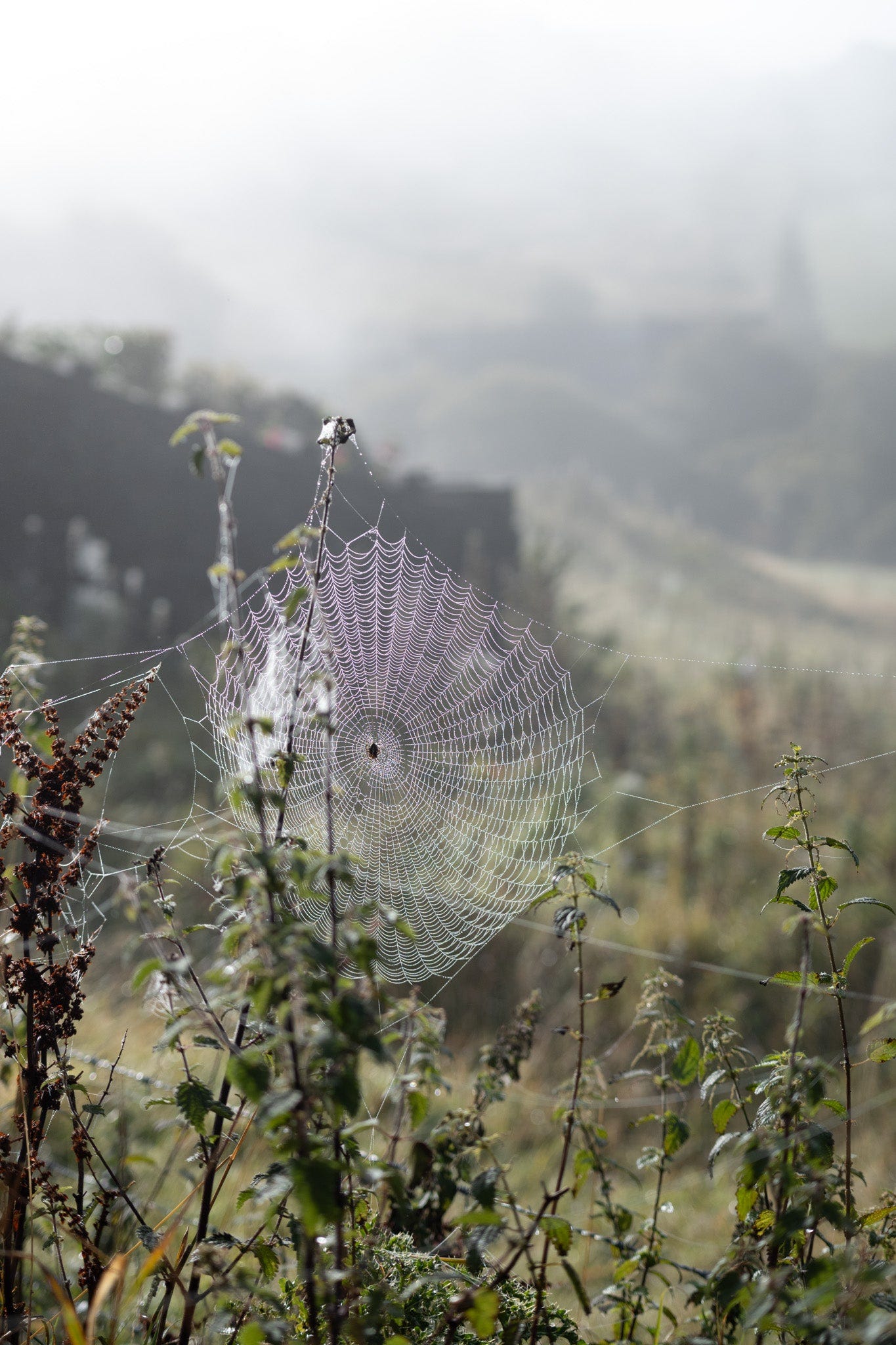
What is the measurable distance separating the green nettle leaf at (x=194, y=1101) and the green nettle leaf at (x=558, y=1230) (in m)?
0.45

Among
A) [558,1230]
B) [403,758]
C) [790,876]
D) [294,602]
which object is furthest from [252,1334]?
[403,758]

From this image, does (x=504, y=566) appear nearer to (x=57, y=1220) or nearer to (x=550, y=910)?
(x=550, y=910)

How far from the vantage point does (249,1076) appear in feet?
3.04

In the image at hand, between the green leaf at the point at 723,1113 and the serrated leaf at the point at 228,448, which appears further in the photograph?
the green leaf at the point at 723,1113

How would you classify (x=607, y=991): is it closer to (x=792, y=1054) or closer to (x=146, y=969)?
(x=792, y=1054)

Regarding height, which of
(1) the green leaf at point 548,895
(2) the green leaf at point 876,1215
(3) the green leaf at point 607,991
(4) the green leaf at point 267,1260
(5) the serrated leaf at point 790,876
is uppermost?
(1) the green leaf at point 548,895

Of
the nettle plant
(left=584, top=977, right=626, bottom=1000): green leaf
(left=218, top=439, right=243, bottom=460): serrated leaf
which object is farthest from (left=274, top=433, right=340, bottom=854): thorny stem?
(left=584, top=977, right=626, bottom=1000): green leaf

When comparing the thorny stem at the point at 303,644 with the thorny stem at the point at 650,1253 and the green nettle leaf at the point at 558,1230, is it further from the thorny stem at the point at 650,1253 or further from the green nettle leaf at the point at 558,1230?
the thorny stem at the point at 650,1253

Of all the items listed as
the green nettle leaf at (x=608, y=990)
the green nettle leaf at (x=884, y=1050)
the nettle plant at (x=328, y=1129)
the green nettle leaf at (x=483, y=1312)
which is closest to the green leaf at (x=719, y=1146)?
the nettle plant at (x=328, y=1129)

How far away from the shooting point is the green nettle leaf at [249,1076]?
0.91 meters

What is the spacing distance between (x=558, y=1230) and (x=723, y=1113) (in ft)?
0.98

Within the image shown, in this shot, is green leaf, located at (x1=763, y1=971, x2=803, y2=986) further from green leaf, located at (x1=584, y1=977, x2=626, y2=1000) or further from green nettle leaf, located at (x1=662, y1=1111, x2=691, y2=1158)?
green nettle leaf, located at (x1=662, y1=1111, x2=691, y2=1158)

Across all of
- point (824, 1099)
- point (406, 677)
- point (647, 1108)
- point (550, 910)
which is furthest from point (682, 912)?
point (824, 1099)

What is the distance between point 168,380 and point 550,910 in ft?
41.4
